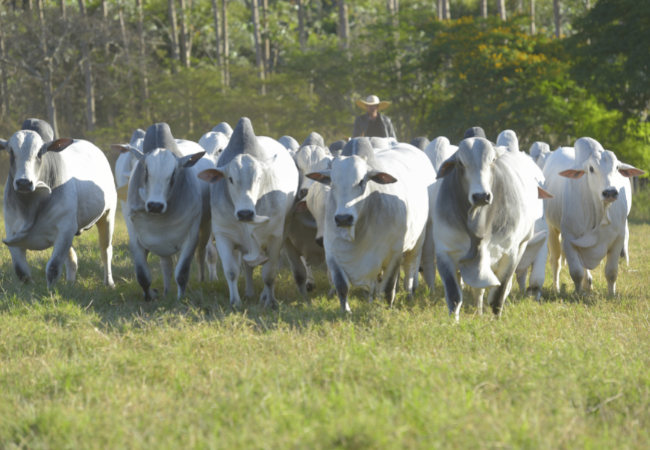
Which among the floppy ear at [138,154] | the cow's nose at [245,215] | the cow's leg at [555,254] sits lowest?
the cow's leg at [555,254]

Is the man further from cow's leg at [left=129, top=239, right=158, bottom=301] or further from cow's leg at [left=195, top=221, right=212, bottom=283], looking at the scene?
cow's leg at [left=129, top=239, right=158, bottom=301]

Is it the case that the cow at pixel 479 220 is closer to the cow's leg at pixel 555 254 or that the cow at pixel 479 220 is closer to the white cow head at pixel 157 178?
the cow's leg at pixel 555 254

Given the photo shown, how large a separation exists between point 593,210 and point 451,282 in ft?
7.54

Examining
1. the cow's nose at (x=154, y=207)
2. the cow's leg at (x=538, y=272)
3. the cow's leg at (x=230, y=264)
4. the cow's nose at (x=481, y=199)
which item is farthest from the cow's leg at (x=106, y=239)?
the cow's leg at (x=538, y=272)

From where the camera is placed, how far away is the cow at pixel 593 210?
21.7 feet

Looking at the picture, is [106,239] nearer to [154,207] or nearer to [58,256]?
[58,256]

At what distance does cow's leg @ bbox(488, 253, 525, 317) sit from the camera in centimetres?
556

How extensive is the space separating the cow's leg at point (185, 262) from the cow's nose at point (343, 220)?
6.53ft

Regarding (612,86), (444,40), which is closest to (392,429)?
(612,86)

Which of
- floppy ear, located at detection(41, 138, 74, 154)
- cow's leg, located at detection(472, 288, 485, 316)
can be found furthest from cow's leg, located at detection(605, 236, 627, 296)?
floppy ear, located at detection(41, 138, 74, 154)

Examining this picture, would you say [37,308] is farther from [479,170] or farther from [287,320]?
[479,170]

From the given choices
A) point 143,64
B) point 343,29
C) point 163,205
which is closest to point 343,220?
point 163,205

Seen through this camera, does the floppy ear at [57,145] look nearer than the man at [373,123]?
Yes

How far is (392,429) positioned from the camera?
2.93m
